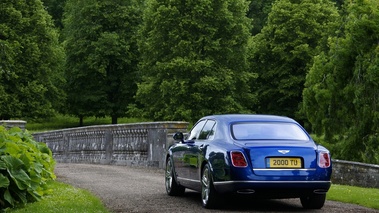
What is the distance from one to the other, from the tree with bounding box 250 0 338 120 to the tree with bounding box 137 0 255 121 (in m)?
3.55

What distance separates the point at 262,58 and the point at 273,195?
51.1 metres

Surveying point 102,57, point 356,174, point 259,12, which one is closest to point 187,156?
point 356,174

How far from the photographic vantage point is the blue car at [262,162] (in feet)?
38.4

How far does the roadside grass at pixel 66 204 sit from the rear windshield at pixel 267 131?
2.37 m

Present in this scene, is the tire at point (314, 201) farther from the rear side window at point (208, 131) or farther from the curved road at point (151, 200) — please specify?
the rear side window at point (208, 131)

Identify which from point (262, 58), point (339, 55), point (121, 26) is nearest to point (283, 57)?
point (262, 58)

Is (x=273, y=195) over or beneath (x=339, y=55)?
beneath

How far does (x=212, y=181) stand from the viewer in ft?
39.9

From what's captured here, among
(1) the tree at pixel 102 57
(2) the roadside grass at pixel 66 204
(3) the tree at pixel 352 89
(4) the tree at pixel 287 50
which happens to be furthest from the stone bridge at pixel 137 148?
(4) the tree at pixel 287 50

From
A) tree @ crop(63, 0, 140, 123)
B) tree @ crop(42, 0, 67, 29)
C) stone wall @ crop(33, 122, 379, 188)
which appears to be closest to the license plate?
stone wall @ crop(33, 122, 379, 188)

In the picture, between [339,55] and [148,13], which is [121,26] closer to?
[148,13]

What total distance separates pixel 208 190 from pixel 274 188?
1120mm

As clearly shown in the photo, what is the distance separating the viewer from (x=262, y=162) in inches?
463

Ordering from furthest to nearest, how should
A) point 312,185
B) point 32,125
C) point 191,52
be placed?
point 32,125 < point 191,52 < point 312,185
